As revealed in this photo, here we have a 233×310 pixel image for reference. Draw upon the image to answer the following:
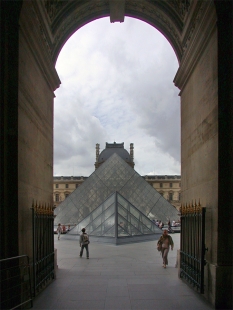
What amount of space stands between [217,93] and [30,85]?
12.2 feet

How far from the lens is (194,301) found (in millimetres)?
6043

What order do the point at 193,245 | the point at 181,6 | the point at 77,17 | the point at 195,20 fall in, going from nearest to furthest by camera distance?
the point at 193,245 < the point at 195,20 < the point at 181,6 < the point at 77,17

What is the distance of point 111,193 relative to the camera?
30141 millimetres

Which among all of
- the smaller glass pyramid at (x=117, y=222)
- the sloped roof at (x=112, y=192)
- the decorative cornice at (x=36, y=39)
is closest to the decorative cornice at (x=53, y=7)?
the decorative cornice at (x=36, y=39)

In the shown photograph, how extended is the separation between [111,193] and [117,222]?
1153cm

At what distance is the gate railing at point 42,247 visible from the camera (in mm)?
6445

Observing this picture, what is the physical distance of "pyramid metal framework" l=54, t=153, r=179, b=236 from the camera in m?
28.9

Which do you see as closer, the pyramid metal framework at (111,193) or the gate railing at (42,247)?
the gate railing at (42,247)

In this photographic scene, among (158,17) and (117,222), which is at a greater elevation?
(158,17)

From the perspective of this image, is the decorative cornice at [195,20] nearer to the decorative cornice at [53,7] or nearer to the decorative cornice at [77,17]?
the decorative cornice at [77,17]
